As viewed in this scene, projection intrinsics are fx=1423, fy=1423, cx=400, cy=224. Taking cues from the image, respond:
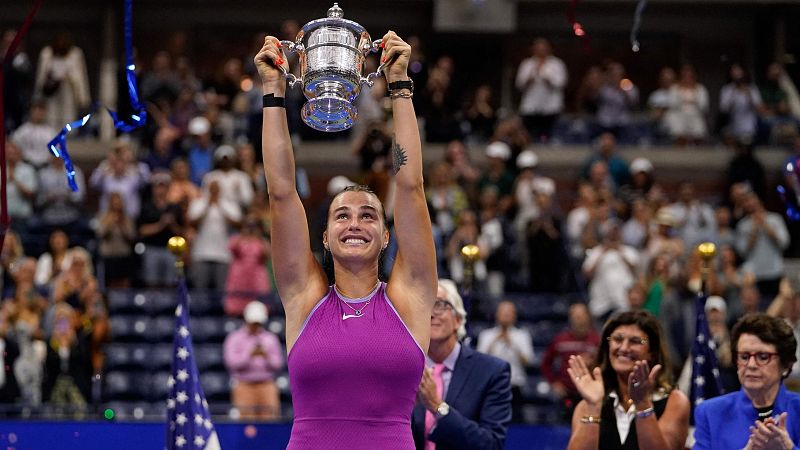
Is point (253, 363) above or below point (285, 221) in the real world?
below

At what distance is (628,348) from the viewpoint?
5.98 metres

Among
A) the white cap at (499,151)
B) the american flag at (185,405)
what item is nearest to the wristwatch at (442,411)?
the american flag at (185,405)

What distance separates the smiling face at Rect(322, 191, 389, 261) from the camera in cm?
462

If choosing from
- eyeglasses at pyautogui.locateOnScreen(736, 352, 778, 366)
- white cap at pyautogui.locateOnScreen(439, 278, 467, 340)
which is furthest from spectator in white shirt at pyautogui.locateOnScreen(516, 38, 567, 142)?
eyeglasses at pyautogui.locateOnScreen(736, 352, 778, 366)

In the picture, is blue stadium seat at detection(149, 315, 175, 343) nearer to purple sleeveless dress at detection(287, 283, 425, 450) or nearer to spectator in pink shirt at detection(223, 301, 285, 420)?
spectator in pink shirt at detection(223, 301, 285, 420)

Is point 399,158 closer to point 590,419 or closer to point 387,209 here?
point 590,419

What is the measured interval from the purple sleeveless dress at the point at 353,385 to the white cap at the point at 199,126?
34.9 feet

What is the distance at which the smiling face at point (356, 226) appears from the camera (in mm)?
4625

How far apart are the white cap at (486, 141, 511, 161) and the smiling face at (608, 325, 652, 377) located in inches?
371

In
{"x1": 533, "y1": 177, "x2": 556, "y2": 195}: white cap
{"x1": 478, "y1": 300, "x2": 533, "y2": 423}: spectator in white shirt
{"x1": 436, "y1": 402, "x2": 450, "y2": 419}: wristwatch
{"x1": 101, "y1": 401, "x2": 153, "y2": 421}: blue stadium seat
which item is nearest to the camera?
{"x1": 436, "y1": 402, "x2": 450, "y2": 419}: wristwatch

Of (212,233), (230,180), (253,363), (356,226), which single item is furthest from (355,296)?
(230,180)

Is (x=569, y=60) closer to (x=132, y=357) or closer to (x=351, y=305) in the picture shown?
(x=132, y=357)

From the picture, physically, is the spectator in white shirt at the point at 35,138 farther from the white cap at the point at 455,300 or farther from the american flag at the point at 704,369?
the white cap at the point at 455,300

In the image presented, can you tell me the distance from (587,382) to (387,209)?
24.7 feet
